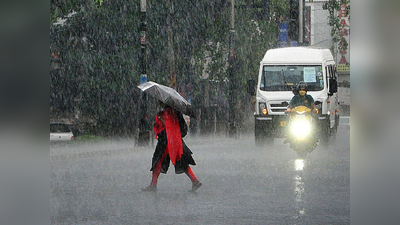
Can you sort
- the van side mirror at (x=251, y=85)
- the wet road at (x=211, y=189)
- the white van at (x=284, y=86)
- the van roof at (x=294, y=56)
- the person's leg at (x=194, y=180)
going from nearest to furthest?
the wet road at (x=211, y=189), the person's leg at (x=194, y=180), the van side mirror at (x=251, y=85), the white van at (x=284, y=86), the van roof at (x=294, y=56)

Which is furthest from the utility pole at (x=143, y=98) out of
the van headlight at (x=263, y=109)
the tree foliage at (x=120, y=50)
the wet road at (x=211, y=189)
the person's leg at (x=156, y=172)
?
the person's leg at (x=156, y=172)

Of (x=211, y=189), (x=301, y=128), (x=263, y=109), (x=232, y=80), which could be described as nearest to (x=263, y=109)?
(x=263, y=109)

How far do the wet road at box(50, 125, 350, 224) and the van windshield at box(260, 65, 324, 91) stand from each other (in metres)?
2.26

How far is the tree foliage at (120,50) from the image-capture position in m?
27.1

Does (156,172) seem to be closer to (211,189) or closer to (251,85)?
(211,189)

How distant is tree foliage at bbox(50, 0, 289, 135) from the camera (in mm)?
27109

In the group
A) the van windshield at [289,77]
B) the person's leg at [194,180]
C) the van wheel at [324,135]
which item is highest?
the van windshield at [289,77]

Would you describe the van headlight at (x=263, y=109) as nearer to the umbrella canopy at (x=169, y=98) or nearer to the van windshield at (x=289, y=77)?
the van windshield at (x=289, y=77)

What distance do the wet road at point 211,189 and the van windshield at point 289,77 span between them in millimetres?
2259

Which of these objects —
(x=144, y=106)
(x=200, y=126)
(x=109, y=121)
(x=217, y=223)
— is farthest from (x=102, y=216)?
(x=200, y=126)

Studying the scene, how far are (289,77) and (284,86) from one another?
362mm
